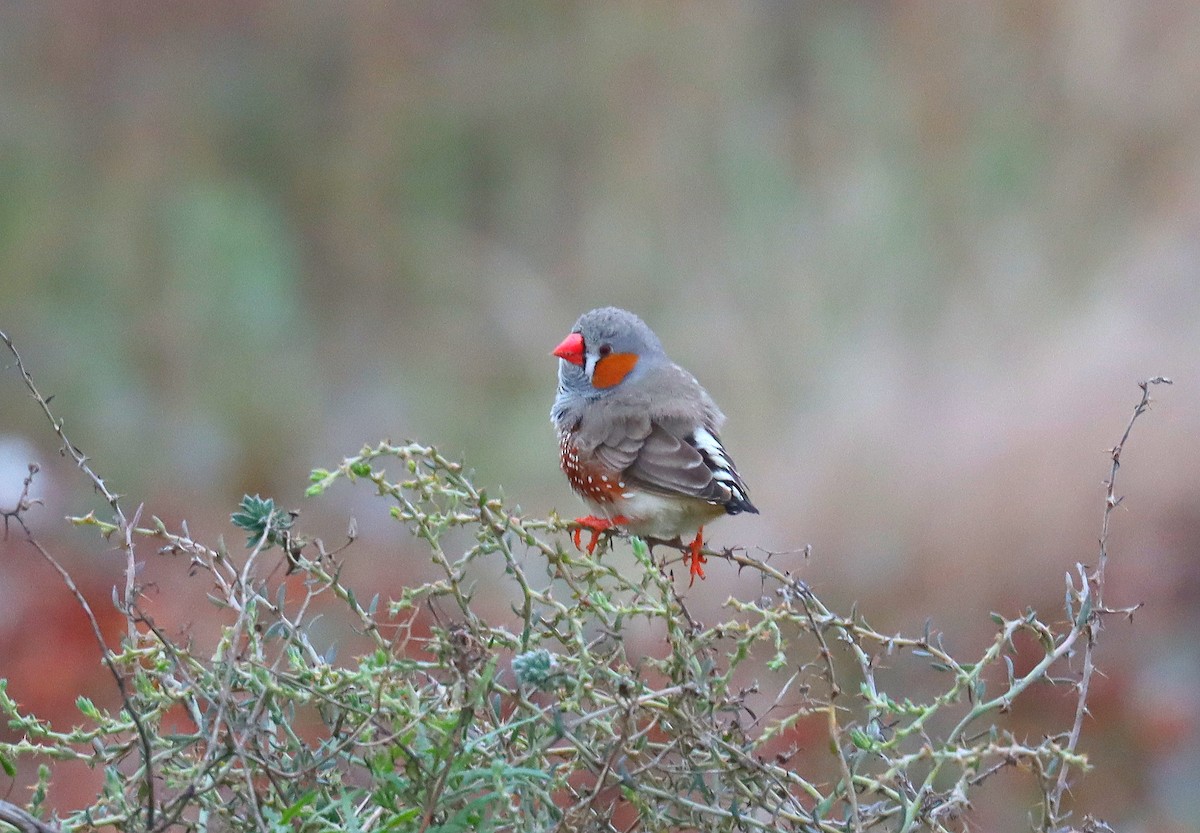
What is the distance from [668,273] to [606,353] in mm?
4398

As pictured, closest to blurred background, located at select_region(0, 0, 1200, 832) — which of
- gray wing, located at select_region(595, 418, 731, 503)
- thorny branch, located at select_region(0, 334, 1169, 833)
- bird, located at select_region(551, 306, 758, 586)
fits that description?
bird, located at select_region(551, 306, 758, 586)

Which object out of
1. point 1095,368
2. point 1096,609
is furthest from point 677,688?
point 1095,368

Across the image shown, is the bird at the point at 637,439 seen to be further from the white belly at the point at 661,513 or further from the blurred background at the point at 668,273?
the blurred background at the point at 668,273

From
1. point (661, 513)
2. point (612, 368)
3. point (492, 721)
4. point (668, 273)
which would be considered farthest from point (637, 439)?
point (668, 273)

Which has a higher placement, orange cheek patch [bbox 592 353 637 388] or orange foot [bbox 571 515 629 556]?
orange cheek patch [bbox 592 353 637 388]

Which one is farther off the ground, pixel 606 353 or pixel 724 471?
pixel 606 353

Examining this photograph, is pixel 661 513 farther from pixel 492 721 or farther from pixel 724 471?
pixel 492 721

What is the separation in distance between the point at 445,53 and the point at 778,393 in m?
4.05

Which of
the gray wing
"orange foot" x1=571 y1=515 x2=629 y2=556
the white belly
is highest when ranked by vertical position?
the gray wing

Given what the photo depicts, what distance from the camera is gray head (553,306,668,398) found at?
406 centimetres

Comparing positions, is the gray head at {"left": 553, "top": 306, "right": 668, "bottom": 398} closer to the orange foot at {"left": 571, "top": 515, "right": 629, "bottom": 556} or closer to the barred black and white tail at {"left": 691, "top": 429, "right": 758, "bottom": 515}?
the barred black and white tail at {"left": 691, "top": 429, "right": 758, "bottom": 515}

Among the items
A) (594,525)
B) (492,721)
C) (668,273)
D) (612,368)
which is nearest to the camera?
(492,721)

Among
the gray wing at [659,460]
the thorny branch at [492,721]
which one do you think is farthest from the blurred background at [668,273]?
the thorny branch at [492,721]

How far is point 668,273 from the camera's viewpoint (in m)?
8.41
